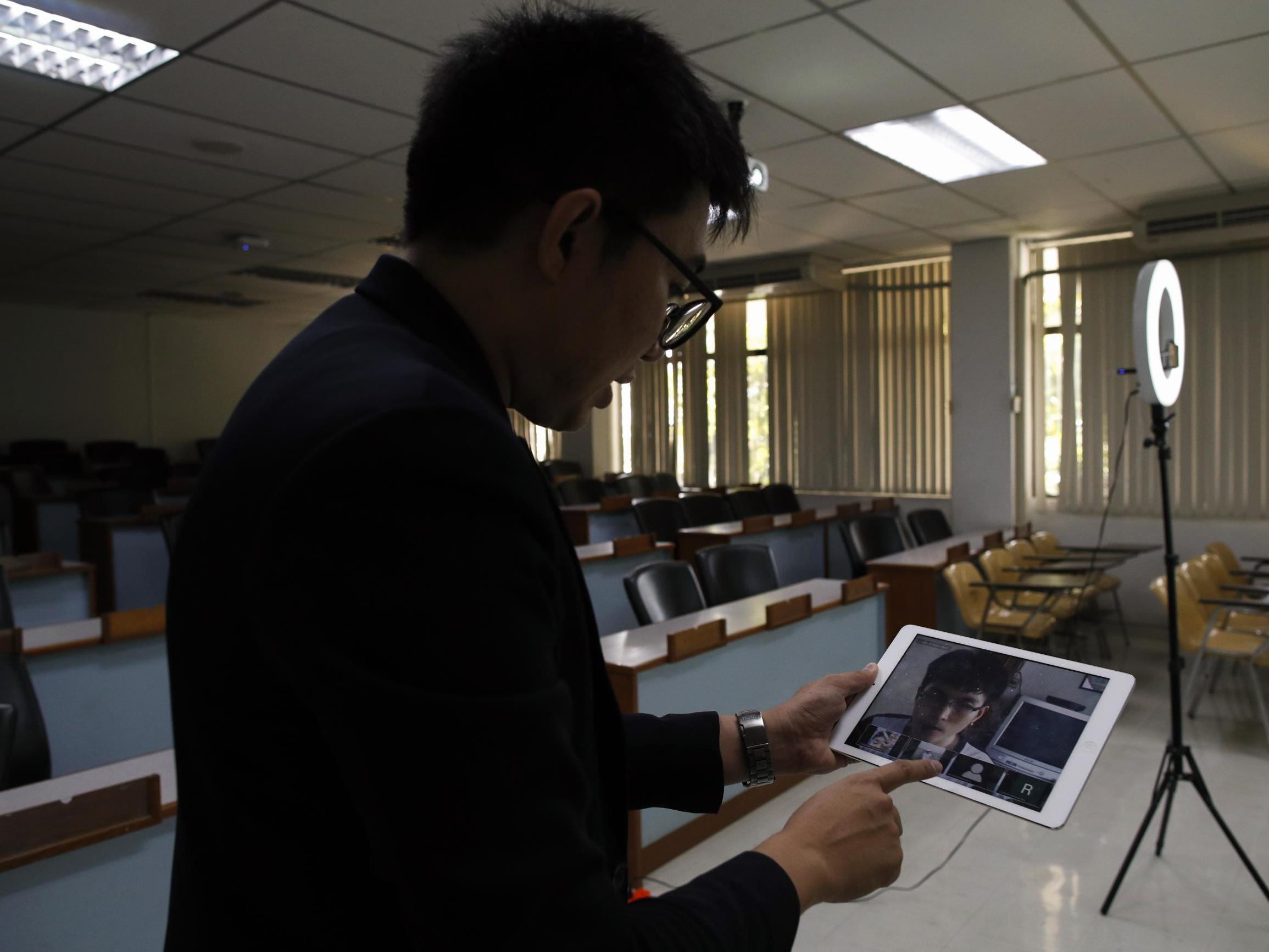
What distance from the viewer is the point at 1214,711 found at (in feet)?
14.3

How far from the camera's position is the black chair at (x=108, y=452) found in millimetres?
10328

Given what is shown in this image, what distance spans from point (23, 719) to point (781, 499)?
19.4 ft

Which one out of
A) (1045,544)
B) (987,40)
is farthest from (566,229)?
(1045,544)

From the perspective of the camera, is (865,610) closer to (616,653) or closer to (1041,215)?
(616,653)

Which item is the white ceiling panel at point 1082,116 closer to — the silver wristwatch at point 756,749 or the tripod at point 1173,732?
the tripod at point 1173,732

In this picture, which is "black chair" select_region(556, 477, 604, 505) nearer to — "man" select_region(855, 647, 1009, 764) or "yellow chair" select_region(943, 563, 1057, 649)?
"yellow chair" select_region(943, 563, 1057, 649)

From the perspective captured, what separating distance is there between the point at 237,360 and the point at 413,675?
1271 centimetres

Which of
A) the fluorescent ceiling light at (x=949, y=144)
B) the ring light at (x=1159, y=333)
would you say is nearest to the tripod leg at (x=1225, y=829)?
the ring light at (x=1159, y=333)

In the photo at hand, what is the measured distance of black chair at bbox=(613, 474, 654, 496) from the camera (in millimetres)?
7523

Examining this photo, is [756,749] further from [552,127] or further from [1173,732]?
[1173,732]

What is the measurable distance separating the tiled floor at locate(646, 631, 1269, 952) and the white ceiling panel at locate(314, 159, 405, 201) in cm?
359

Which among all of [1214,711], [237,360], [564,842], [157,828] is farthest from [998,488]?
[237,360]

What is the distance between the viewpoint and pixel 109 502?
6238 mm

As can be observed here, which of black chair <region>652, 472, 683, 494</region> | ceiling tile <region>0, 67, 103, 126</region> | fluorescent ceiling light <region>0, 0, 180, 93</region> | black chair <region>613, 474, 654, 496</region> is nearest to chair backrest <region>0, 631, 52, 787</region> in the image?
fluorescent ceiling light <region>0, 0, 180, 93</region>
